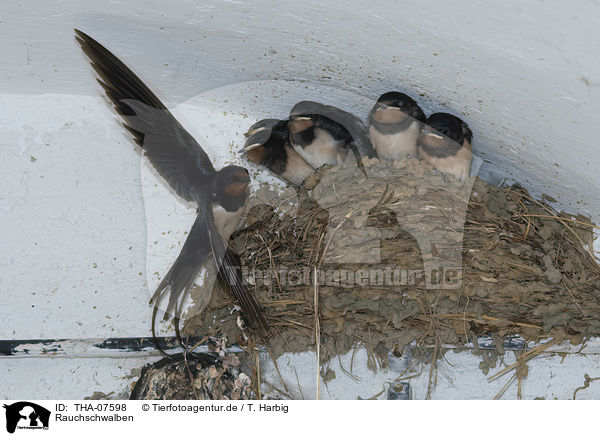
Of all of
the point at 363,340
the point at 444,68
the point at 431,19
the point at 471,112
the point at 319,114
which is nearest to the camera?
the point at 431,19

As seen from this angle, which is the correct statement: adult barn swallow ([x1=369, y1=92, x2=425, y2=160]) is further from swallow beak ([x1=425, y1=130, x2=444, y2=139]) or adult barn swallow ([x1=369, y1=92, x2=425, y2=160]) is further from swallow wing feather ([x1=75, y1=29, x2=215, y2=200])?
swallow wing feather ([x1=75, y1=29, x2=215, y2=200])

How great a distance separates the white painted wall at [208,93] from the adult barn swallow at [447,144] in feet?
0.14

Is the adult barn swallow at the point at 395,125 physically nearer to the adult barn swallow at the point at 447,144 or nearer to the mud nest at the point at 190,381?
the adult barn swallow at the point at 447,144

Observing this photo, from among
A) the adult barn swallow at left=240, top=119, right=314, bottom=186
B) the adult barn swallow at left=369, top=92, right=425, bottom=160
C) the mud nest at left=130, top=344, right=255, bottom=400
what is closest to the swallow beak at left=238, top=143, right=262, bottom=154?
the adult barn swallow at left=240, top=119, right=314, bottom=186

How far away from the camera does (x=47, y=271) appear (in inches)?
79.6

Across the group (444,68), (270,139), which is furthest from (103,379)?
(444,68)

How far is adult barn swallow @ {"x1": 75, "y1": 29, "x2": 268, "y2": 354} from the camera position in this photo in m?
1.87

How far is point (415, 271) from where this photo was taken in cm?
191

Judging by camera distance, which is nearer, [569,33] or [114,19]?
[569,33]

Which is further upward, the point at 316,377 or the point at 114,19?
the point at 114,19

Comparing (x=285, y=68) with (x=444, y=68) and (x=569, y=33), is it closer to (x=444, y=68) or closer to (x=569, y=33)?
(x=444, y=68)

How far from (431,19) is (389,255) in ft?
2.53
